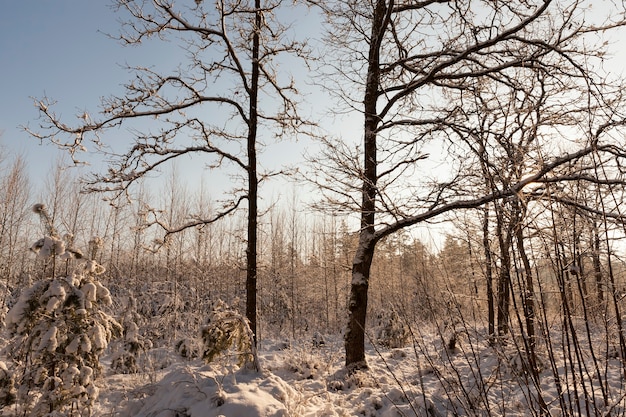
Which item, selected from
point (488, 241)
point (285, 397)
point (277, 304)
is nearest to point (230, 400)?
point (285, 397)

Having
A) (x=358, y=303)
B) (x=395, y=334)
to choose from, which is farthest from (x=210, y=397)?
(x=395, y=334)

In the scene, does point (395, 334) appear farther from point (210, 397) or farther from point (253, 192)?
point (210, 397)

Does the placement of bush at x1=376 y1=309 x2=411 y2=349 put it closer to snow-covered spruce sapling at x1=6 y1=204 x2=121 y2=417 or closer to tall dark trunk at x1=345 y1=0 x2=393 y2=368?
tall dark trunk at x1=345 y1=0 x2=393 y2=368

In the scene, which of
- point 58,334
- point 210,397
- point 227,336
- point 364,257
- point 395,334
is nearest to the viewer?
point 210,397

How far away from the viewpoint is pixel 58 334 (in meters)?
4.18

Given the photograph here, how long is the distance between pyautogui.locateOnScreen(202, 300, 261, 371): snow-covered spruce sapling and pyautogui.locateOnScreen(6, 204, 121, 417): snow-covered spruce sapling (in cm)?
128

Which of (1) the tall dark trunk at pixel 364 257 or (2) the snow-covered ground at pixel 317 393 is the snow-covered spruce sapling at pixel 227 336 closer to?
(2) the snow-covered ground at pixel 317 393

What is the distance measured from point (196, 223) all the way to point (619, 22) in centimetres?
764

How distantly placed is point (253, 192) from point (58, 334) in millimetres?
3907

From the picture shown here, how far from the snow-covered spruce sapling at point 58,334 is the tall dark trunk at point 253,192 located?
8.93 ft

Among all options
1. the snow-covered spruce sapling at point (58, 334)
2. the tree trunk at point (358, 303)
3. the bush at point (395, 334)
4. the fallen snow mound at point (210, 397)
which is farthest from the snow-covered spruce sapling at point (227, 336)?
the bush at point (395, 334)

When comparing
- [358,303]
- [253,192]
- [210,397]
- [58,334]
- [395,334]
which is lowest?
[395,334]

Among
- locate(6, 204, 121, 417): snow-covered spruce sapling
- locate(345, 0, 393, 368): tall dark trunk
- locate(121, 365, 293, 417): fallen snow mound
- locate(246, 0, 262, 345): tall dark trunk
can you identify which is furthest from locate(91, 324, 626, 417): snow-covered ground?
locate(246, 0, 262, 345): tall dark trunk

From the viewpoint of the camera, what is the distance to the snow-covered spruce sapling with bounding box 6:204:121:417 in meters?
4.00
